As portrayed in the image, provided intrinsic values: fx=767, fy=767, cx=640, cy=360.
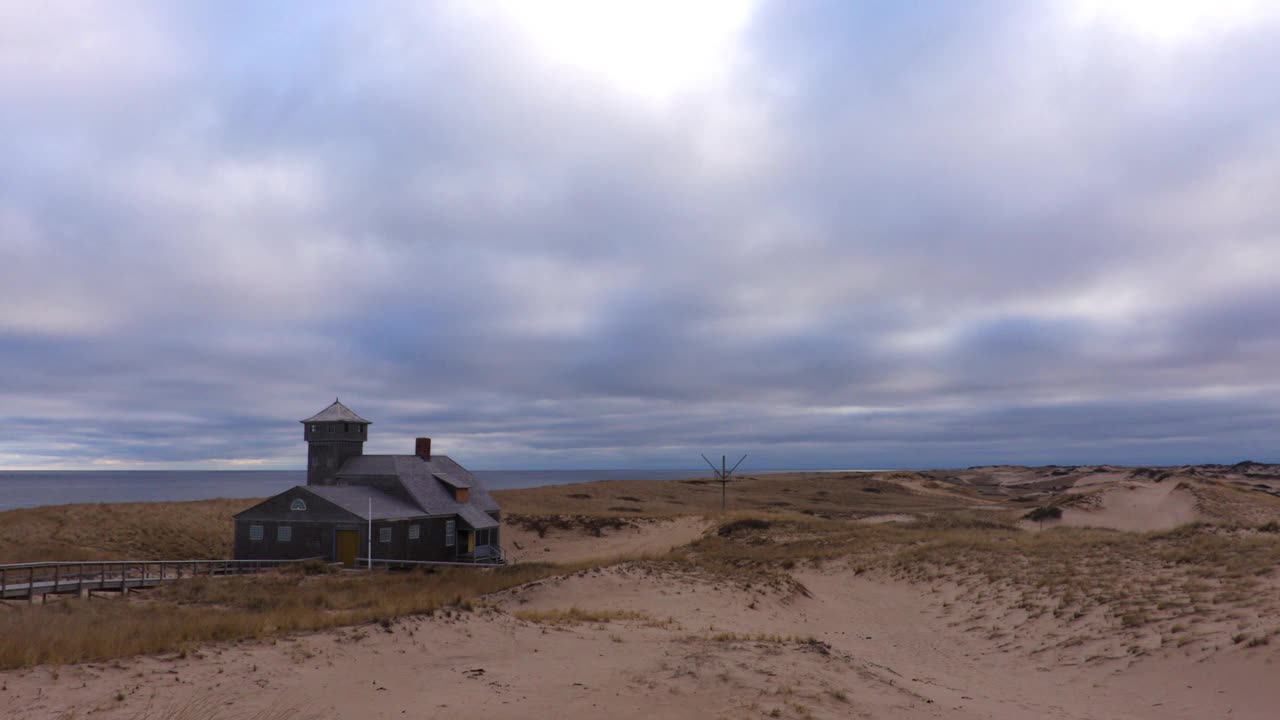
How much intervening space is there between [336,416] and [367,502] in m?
9.14

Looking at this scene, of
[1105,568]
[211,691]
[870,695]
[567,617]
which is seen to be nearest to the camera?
[211,691]

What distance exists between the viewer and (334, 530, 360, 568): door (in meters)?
40.1

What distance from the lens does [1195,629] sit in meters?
16.3

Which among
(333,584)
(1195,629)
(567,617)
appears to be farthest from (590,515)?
(1195,629)

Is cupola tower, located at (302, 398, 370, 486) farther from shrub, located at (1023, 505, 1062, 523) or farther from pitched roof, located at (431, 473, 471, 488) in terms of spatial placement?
shrub, located at (1023, 505, 1062, 523)

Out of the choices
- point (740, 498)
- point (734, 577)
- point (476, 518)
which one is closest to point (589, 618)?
point (734, 577)

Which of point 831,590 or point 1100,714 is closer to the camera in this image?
point 1100,714

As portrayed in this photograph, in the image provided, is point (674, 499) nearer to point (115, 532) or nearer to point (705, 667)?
point (115, 532)

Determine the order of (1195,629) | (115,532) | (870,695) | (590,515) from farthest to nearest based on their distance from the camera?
(590,515) < (115,532) < (1195,629) < (870,695)

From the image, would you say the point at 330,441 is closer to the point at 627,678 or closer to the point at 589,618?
the point at 589,618

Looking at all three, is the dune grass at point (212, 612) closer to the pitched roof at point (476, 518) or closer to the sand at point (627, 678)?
→ the sand at point (627, 678)

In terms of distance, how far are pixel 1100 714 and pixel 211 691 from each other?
14685 millimetres

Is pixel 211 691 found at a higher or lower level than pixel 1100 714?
higher

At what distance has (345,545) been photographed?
4016 centimetres
